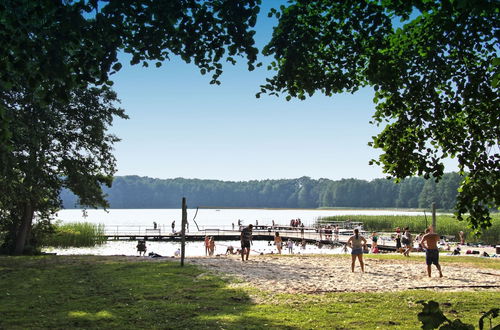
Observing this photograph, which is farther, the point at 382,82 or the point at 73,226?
the point at 73,226

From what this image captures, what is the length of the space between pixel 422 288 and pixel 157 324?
25.3ft

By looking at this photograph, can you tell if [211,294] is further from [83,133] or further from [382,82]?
[83,133]

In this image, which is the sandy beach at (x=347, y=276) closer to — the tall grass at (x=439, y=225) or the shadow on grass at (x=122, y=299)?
the shadow on grass at (x=122, y=299)

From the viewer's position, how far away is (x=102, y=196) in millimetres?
29281

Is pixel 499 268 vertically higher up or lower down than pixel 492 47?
lower down

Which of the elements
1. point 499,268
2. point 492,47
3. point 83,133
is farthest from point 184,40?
point 83,133

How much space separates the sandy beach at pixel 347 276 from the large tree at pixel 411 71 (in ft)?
16.3

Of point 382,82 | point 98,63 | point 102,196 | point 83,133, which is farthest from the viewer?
point 102,196

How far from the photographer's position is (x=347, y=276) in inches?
608

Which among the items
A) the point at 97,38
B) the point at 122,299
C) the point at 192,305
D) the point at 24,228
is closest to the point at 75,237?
the point at 24,228

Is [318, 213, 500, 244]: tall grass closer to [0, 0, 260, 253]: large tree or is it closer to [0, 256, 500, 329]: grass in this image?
[0, 256, 500, 329]: grass

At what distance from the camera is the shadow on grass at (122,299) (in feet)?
29.1

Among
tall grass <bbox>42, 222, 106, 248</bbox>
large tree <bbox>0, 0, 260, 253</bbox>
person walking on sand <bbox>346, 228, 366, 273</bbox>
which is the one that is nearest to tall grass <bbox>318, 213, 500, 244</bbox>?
person walking on sand <bbox>346, 228, 366, 273</bbox>

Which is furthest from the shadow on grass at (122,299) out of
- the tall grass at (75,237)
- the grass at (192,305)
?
the tall grass at (75,237)
